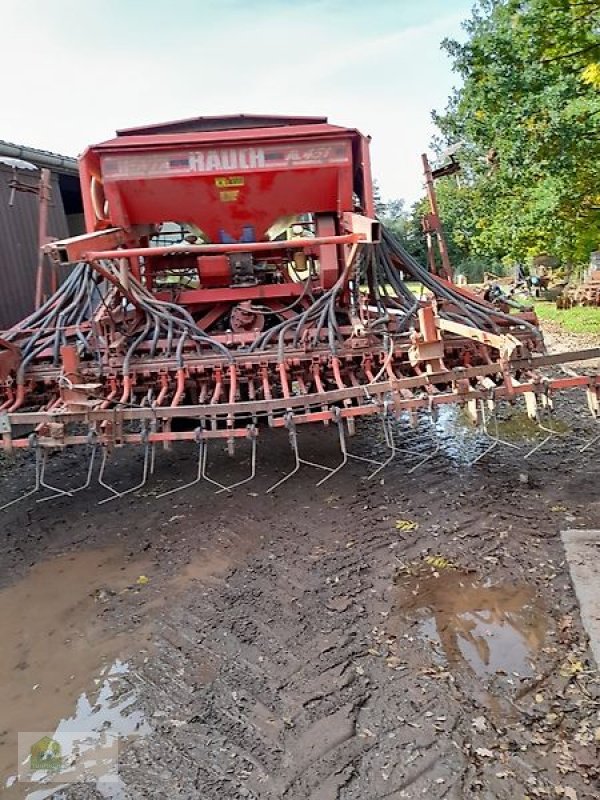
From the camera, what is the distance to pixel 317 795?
2086 mm

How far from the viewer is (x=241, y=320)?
4.89 meters

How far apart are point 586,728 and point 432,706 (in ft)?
1.72

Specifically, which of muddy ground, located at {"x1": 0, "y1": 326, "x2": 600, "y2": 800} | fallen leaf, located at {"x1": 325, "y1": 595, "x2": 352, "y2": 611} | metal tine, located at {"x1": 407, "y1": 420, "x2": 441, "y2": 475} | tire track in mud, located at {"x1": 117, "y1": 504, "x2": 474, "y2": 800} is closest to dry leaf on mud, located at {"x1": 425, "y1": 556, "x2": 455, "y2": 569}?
muddy ground, located at {"x1": 0, "y1": 326, "x2": 600, "y2": 800}

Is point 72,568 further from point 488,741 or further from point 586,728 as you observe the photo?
point 586,728

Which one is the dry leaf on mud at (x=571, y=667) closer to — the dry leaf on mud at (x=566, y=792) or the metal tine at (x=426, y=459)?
the dry leaf on mud at (x=566, y=792)

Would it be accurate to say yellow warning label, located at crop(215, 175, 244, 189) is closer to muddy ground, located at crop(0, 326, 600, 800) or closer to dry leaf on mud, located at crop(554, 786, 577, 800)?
muddy ground, located at crop(0, 326, 600, 800)

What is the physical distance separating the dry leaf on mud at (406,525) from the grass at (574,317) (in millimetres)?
8156

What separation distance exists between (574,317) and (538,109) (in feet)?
17.3

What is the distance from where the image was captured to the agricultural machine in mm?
3758

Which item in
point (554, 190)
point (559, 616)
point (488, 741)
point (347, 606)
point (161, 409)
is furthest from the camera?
point (554, 190)

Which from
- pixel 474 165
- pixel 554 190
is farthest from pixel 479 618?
pixel 474 165

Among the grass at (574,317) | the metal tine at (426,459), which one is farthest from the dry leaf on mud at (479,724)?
the grass at (574,317)

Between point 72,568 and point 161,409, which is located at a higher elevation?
point 161,409

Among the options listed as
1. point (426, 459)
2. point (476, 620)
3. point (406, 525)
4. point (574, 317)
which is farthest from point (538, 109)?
point (476, 620)
